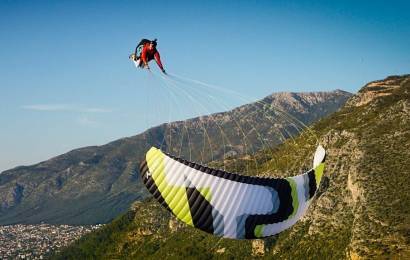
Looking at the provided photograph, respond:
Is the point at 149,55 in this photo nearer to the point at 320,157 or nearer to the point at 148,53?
the point at 148,53

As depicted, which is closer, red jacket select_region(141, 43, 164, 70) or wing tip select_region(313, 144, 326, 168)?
wing tip select_region(313, 144, 326, 168)

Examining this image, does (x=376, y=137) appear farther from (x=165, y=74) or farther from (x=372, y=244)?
(x=165, y=74)

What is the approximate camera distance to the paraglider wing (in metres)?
25.9

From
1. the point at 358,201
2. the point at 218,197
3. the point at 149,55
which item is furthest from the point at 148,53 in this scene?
the point at 358,201

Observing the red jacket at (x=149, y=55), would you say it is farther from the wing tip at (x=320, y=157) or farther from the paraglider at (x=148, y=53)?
the wing tip at (x=320, y=157)

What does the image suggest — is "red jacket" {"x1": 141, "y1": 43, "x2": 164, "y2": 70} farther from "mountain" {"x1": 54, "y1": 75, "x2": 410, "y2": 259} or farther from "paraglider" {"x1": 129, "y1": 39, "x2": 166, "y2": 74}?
"mountain" {"x1": 54, "y1": 75, "x2": 410, "y2": 259}

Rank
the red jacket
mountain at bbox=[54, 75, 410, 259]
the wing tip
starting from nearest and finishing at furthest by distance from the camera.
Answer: the wing tip < the red jacket < mountain at bbox=[54, 75, 410, 259]

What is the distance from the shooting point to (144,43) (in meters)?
33.3

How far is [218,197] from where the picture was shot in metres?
26.0

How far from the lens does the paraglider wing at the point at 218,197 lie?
85.0ft

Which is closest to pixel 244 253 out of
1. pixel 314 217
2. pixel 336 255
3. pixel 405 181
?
pixel 314 217

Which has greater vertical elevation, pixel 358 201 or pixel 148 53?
pixel 148 53

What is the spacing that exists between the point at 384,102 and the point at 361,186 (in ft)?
235

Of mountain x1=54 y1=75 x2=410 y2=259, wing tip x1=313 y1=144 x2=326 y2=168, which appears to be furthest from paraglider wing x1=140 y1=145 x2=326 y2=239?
mountain x1=54 y1=75 x2=410 y2=259
